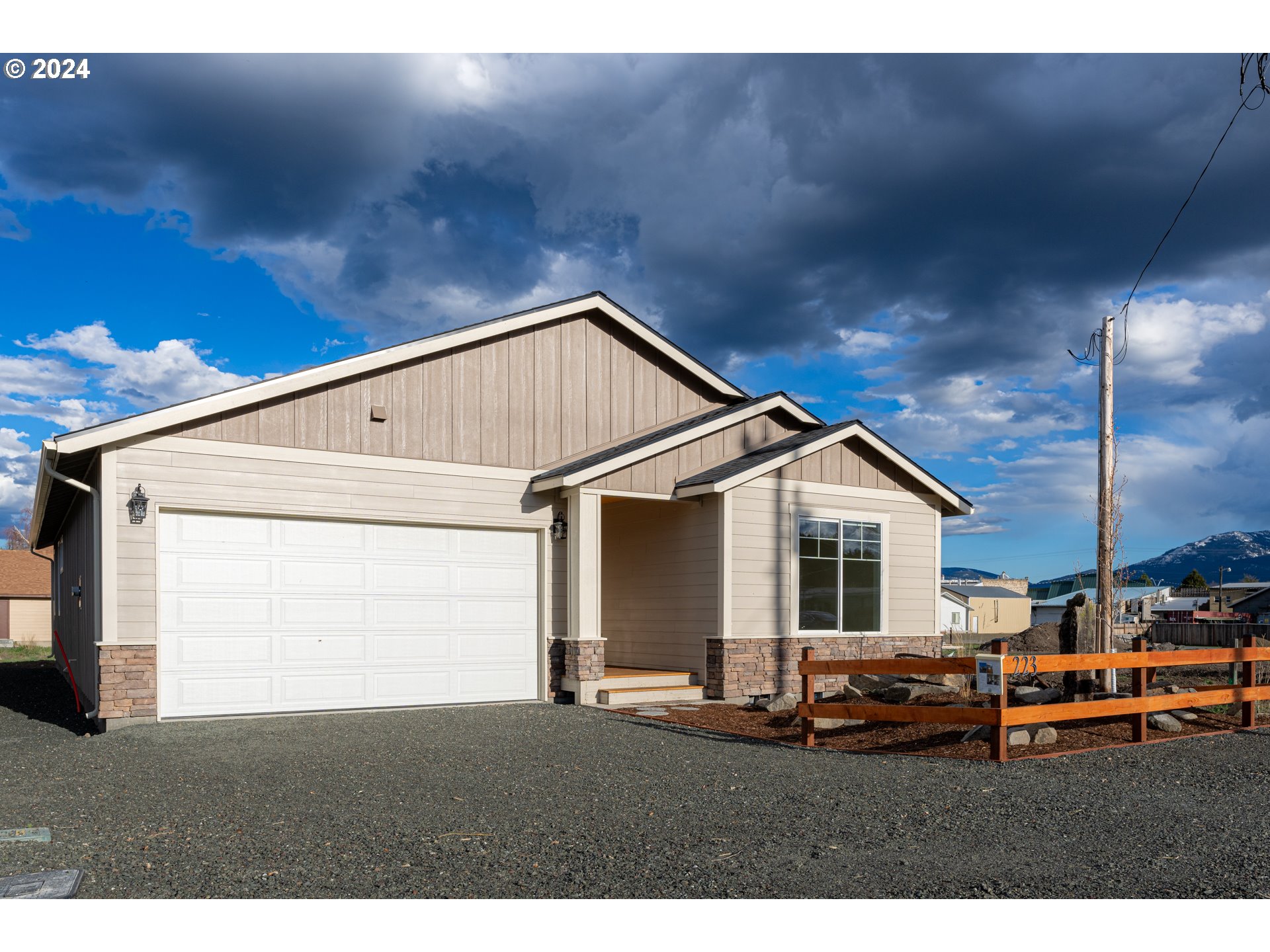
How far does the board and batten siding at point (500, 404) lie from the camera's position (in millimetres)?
11500

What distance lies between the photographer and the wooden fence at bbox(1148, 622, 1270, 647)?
32844 millimetres

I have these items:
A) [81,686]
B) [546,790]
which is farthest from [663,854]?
[81,686]

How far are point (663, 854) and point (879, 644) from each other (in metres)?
9.85

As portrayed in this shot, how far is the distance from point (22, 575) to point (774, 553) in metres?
35.2

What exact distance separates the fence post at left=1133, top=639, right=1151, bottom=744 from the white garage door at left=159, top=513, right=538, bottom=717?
23.3 feet

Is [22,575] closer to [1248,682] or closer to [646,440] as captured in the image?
[646,440]

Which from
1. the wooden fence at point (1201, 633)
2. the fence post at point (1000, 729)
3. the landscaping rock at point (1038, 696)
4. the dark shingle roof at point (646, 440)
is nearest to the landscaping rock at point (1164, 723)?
the landscaping rock at point (1038, 696)

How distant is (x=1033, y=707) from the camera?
8211 millimetres

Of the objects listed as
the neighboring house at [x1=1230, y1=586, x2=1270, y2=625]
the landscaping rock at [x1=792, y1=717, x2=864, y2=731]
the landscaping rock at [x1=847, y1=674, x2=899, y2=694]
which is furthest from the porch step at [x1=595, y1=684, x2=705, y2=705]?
the neighboring house at [x1=1230, y1=586, x2=1270, y2=625]

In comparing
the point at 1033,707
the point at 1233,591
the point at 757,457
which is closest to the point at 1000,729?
the point at 1033,707

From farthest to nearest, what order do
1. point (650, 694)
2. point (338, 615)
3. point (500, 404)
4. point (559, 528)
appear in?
point (500, 404)
point (559, 528)
point (650, 694)
point (338, 615)

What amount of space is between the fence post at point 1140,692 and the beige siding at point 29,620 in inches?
1500

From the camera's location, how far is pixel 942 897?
4328mm

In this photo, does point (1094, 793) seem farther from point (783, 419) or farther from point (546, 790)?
point (783, 419)
